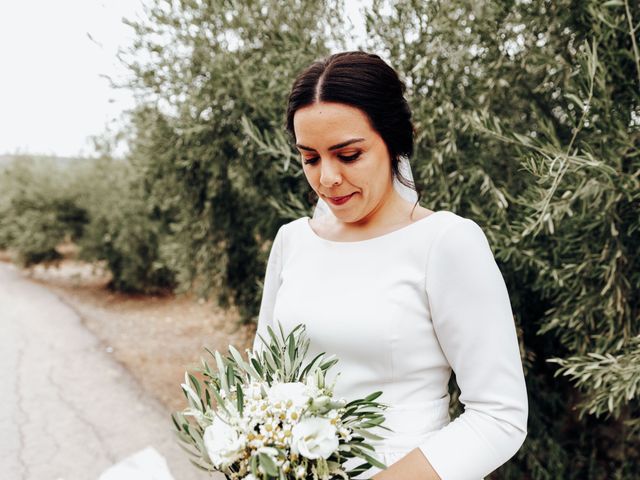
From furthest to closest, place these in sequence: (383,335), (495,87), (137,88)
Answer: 1. (137,88)
2. (495,87)
3. (383,335)

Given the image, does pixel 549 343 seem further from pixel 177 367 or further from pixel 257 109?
pixel 177 367

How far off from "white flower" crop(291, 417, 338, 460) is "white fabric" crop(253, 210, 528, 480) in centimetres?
37

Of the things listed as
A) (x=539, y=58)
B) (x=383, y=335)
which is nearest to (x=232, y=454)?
(x=383, y=335)

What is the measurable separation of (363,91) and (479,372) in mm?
930

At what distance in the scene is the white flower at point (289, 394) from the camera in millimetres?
1376

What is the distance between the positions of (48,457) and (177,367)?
2.74 meters

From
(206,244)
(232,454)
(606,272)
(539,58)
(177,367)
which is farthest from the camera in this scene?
(177,367)

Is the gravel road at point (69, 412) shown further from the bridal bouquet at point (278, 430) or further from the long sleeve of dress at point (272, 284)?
the bridal bouquet at point (278, 430)

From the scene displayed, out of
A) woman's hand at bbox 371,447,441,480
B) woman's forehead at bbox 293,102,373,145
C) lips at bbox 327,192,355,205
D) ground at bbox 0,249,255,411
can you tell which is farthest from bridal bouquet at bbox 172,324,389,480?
ground at bbox 0,249,255,411

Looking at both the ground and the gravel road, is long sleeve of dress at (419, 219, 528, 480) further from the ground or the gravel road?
the ground

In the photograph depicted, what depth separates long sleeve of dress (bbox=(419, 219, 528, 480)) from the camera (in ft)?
4.97

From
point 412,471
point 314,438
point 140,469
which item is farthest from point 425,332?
point 140,469

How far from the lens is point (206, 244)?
5402mm

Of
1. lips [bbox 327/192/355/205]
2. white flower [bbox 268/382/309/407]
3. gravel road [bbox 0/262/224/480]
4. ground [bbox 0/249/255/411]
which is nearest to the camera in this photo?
white flower [bbox 268/382/309/407]
